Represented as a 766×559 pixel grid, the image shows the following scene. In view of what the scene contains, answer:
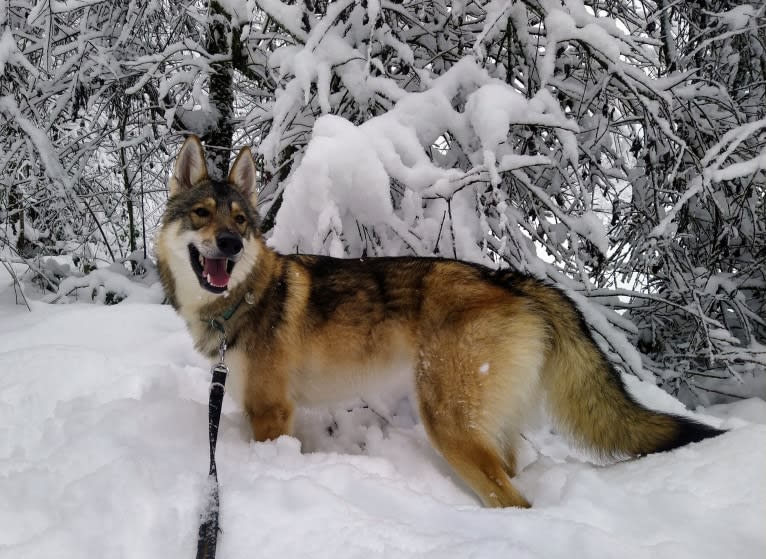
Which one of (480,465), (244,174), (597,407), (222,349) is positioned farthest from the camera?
(244,174)

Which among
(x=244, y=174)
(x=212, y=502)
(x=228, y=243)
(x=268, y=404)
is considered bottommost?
(x=268, y=404)

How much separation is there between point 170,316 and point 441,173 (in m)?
2.93

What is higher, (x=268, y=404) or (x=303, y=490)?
(x=303, y=490)

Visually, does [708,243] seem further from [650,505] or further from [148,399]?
[148,399]

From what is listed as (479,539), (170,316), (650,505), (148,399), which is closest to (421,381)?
(479,539)

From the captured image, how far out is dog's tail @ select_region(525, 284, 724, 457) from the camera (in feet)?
8.16

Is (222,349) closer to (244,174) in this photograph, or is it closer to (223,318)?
(223,318)

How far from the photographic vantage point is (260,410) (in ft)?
9.05

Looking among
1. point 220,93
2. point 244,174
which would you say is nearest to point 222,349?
point 244,174

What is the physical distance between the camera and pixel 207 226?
109 inches

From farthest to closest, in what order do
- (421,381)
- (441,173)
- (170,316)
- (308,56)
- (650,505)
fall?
(170,316), (308,56), (441,173), (421,381), (650,505)

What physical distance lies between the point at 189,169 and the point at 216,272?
0.82m

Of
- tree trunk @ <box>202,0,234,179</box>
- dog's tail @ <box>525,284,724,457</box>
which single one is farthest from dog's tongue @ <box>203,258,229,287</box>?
tree trunk @ <box>202,0,234,179</box>

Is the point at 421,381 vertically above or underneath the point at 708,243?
underneath
